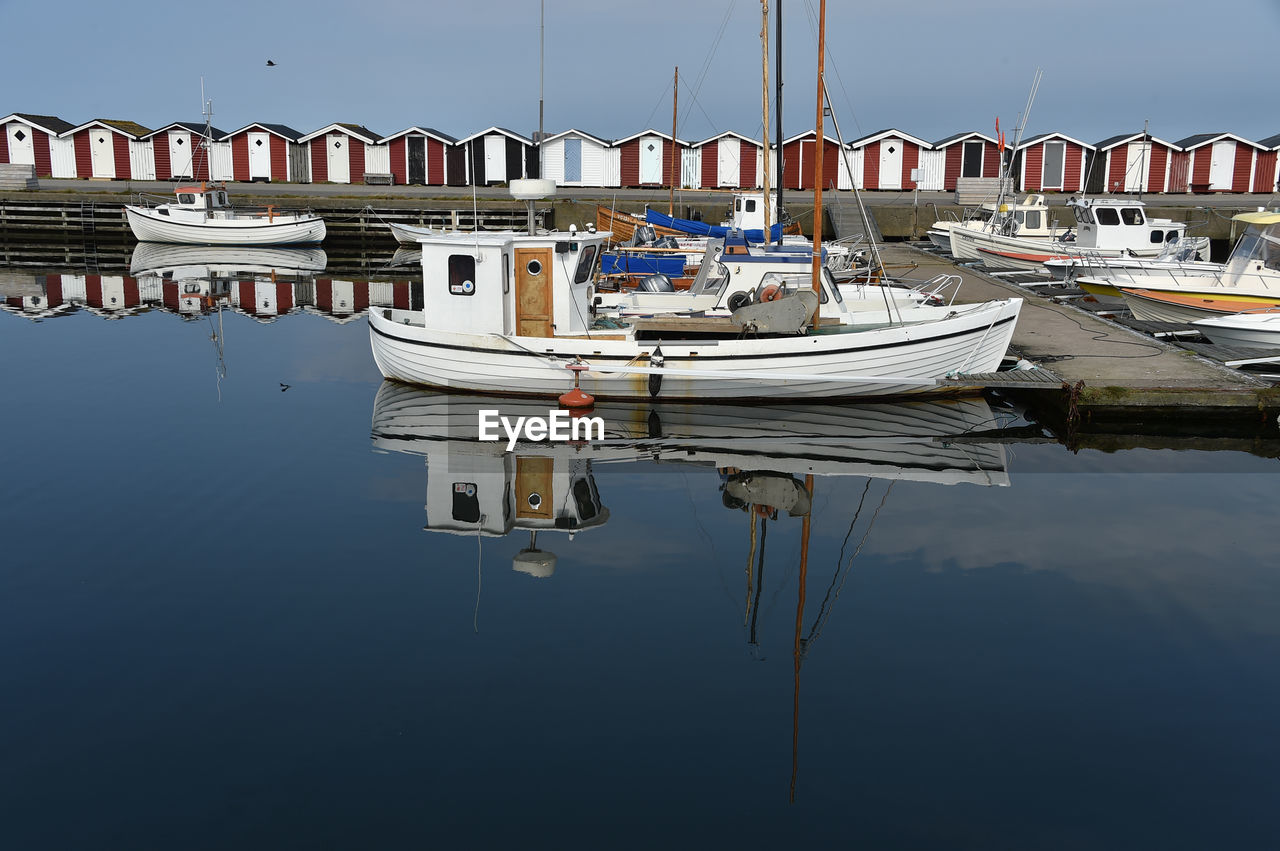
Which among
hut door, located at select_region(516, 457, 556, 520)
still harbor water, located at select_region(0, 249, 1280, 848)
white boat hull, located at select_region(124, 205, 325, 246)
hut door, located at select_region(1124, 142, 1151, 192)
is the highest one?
hut door, located at select_region(1124, 142, 1151, 192)

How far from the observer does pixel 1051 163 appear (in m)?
54.4

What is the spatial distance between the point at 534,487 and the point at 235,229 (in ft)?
114

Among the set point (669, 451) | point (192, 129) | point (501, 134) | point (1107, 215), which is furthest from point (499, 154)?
point (669, 451)

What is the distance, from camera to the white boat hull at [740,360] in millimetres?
15359

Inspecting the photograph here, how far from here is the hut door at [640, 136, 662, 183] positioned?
54.8m

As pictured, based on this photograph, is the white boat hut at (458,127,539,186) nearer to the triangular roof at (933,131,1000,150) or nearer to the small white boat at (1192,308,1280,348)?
the triangular roof at (933,131,1000,150)

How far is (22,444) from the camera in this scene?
46.2ft

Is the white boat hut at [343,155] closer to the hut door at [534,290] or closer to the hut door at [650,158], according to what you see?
the hut door at [650,158]

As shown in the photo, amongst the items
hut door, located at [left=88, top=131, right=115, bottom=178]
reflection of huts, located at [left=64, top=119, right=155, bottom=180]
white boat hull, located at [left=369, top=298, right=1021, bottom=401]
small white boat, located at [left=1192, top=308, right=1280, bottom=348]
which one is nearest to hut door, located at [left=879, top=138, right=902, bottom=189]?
reflection of huts, located at [left=64, top=119, right=155, bottom=180]

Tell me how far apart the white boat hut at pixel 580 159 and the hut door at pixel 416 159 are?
6507 mm

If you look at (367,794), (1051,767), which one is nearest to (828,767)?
A: (1051,767)

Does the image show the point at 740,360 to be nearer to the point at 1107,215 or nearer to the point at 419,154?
the point at 1107,215

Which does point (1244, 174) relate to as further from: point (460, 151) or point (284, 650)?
point (284, 650)

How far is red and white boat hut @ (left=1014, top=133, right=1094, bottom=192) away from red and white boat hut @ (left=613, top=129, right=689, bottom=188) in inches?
655
